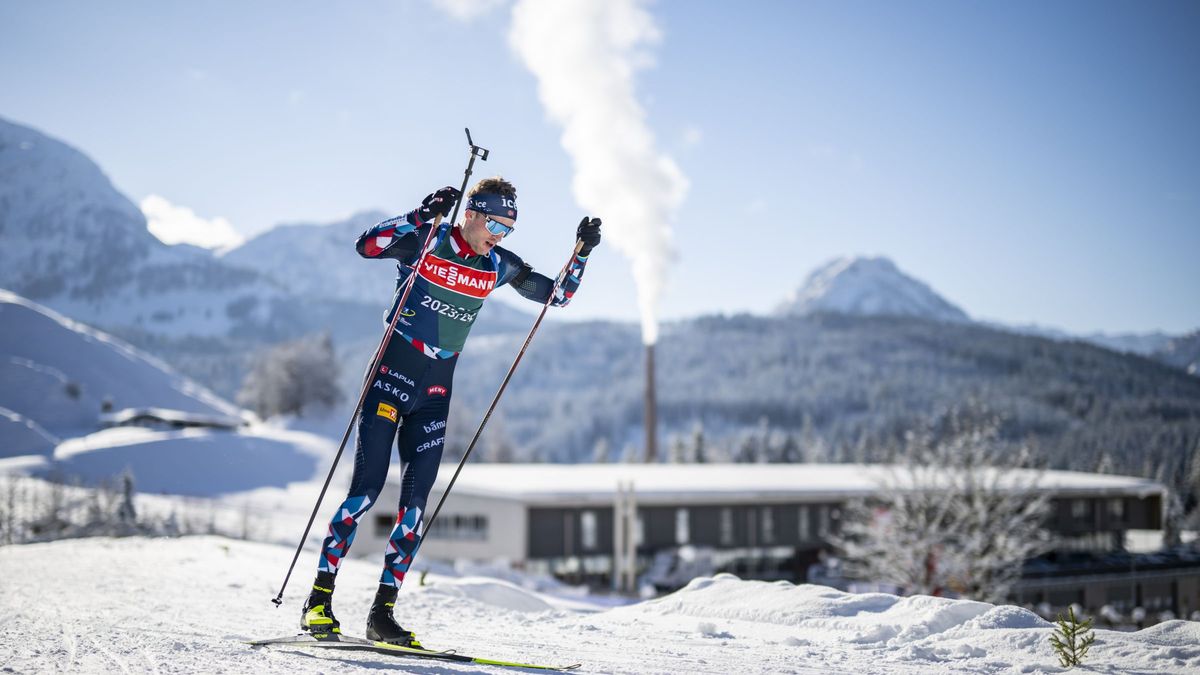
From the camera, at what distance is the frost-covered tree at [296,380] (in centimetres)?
7862

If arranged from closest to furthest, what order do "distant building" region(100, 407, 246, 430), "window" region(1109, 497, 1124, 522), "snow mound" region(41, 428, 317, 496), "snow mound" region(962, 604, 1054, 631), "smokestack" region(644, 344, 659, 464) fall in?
"snow mound" region(962, 604, 1054, 631)
"window" region(1109, 497, 1124, 522)
"smokestack" region(644, 344, 659, 464)
"snow mound" region(41, 428, 317, 496)
"distant building" region(100, 407, 246, 430)

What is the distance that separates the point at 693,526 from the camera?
101 feet

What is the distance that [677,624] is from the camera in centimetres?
590

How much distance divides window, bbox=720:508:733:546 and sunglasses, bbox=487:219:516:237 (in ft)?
91.1

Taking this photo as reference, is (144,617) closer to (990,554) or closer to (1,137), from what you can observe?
(990,554)

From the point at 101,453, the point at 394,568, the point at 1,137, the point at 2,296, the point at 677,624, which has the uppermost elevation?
the point at 1,137

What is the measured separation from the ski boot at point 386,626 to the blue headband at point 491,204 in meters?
2.13

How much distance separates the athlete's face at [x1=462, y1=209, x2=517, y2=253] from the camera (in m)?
4.80

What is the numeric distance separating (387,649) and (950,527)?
27.5m

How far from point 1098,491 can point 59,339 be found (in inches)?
3261

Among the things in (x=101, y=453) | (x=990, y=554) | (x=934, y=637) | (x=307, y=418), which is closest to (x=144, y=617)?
(x=934, y=637)

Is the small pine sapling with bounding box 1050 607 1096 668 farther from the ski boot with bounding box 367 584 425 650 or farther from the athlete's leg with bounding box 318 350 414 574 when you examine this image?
the athlete's leg with bounding box 318 350 414 574

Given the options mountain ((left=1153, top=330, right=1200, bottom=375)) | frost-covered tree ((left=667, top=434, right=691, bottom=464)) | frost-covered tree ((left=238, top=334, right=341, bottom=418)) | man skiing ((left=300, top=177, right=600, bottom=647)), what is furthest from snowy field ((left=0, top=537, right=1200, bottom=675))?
mountain ((left=1153, top=330, right=1200, bottom=375))

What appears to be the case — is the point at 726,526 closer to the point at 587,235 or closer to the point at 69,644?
the point at 587,235
